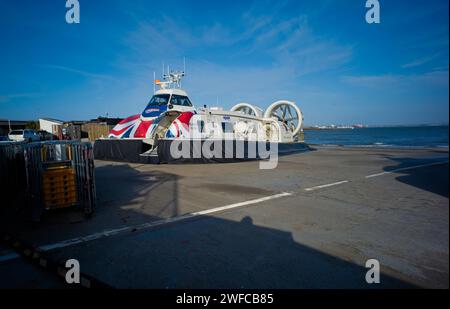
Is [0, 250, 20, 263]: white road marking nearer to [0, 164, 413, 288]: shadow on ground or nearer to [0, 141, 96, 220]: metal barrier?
[0, 164, 413, 288]: shadow on ground

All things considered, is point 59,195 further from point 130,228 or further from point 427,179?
point 427,179

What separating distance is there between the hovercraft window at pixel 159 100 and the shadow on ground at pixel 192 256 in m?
10.8

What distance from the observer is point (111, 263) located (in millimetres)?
2812

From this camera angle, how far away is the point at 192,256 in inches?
118

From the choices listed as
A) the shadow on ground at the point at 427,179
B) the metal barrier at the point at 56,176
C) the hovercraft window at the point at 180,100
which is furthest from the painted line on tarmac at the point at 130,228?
the hovercraft window at the point at 180,100

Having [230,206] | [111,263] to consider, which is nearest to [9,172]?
[111,263]

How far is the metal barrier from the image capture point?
4.07 meters

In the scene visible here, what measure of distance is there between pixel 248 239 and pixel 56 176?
3.32 m

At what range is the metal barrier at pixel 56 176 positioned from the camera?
13.3 feet

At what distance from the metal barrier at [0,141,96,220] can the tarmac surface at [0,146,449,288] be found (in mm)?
309
